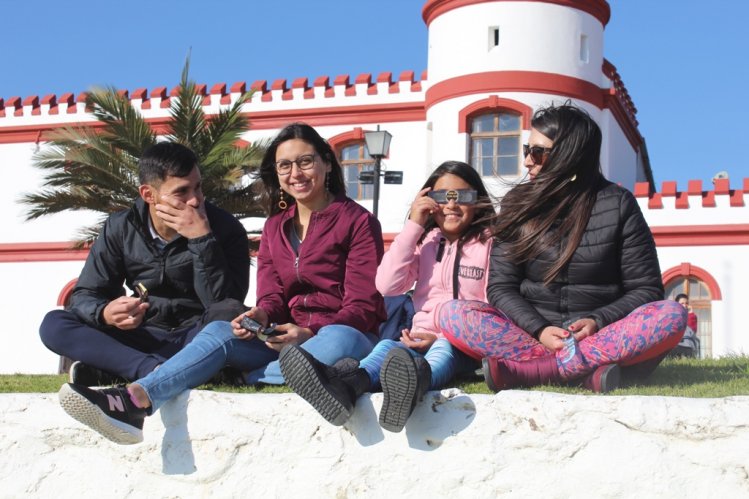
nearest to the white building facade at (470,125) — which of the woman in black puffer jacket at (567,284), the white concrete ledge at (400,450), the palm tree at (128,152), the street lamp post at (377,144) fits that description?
the street lamp post at (377,144)

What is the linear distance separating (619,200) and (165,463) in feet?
7.66

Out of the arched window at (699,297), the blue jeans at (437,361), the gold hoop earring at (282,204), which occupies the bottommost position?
the arched window at (699,297)

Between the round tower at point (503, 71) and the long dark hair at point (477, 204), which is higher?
the round tower at point (503, 71)

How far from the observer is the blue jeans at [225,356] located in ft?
13.9

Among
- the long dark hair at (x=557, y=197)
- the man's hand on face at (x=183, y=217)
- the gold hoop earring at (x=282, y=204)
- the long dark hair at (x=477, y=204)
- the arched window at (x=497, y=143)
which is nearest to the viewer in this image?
the long dark hair at (x=557, y=197)

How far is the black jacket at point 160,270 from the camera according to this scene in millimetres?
4984

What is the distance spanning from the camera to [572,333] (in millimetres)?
4281

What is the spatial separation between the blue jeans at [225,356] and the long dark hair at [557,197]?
0.87 m

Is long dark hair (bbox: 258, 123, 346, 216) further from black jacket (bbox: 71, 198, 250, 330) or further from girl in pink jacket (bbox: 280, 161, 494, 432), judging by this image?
girl in pink jacket (bbox: 280, 161, 494, 432)

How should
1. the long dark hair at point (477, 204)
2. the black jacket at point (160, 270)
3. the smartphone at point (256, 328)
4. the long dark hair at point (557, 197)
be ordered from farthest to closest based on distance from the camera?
1. the long dark hair at point (477, 204)
2. the black jacket at point (160, 270)
3. the long dark hair at point (557, 197)
4. the smartphone at point (256, 328)

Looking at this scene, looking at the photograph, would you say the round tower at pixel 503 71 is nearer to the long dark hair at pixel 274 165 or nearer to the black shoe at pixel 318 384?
the long dark hair at pixel 274 165

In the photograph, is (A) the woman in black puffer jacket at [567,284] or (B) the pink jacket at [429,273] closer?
(A) the woman in black puffer jacket at [567,284]

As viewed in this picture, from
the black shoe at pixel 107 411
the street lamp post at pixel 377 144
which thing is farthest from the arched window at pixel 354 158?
the black shoe at pixel 107 411

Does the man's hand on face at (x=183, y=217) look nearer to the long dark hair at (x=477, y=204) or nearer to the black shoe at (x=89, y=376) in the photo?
the black shoe at (x=89, y=376)
